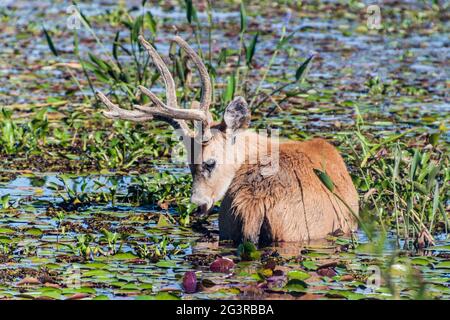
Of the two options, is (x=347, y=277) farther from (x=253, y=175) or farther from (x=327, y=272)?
(x=253, y=175)

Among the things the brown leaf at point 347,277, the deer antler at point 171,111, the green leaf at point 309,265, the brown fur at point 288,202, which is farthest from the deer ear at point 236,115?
the brown leaf at point 347,277

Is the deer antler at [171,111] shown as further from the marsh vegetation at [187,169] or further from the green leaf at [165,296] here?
the green leaf at [165,296]

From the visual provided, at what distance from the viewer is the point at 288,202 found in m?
8.59

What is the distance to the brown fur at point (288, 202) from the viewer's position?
8.55 m

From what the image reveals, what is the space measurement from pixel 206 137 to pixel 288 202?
4.21ft

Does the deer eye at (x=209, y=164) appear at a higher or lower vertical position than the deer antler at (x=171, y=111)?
lower

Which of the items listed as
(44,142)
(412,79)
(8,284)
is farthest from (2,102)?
(8,284)

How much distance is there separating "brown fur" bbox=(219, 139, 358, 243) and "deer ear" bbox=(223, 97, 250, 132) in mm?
464

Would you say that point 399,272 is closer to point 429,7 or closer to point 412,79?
point 412,79

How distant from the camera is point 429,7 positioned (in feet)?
70.2

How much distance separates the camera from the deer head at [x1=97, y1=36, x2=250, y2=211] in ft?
31.1

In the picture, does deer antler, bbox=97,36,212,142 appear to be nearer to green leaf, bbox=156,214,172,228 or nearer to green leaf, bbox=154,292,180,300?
green leaf, bbox=156,214,172,228

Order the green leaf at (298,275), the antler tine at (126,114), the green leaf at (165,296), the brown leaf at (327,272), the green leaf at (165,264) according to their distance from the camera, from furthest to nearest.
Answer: the antler tine at (126,114)
the green leaf at (165,264)
the brown leaf at (327,272)
the green leaf at (298,275)
the green leaf at (165,296)

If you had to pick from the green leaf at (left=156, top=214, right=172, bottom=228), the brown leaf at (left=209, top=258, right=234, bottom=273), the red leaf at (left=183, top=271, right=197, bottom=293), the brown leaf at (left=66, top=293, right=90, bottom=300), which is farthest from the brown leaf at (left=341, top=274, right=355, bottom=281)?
the green leaf at (left=156, top=214, right=172, bottom=228)
